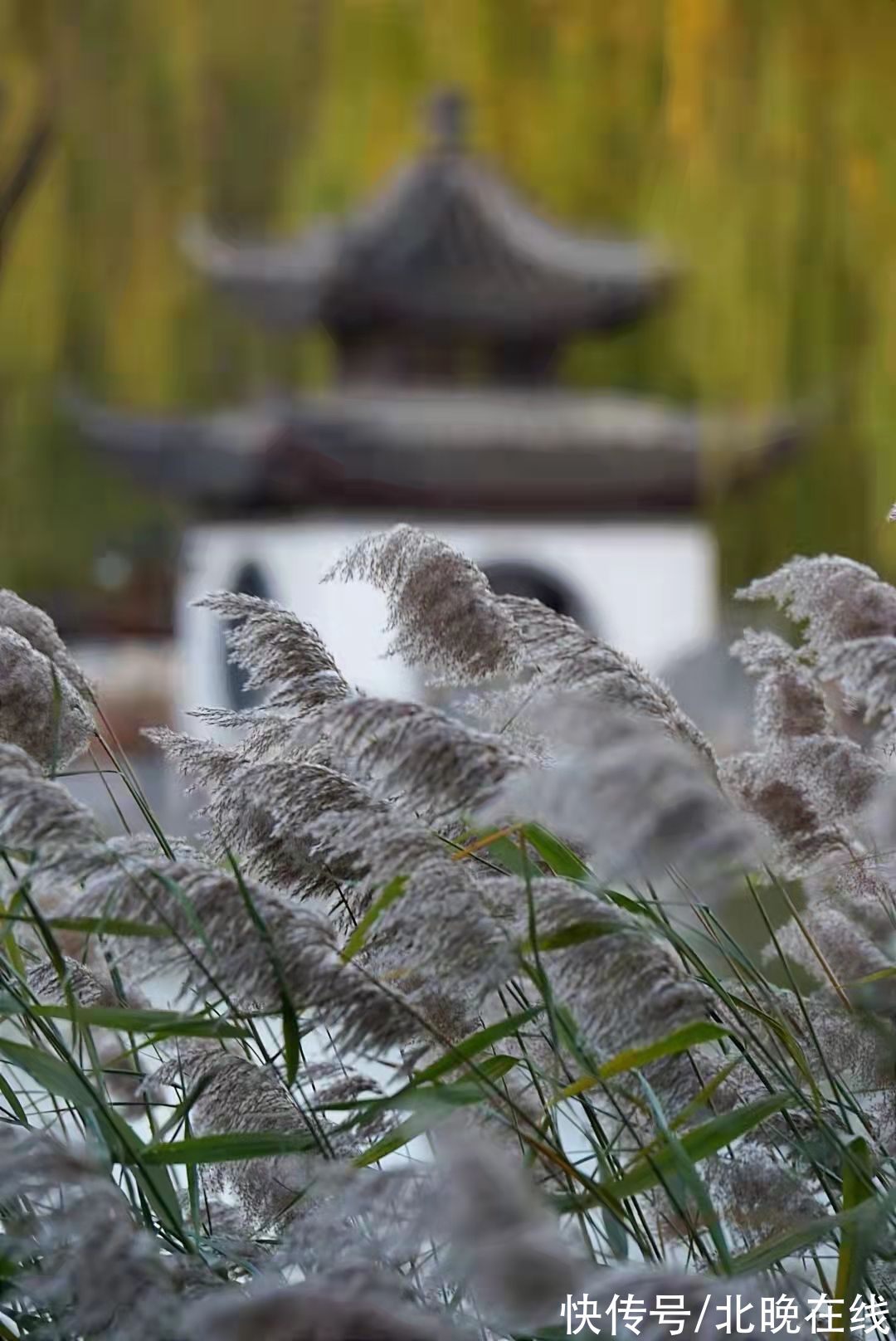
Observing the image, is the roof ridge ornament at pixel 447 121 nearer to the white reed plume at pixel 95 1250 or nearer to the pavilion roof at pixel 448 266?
the pavilion roof at pixel 448 266

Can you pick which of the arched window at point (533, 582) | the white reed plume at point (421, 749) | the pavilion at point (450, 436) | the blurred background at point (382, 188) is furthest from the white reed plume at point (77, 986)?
the arched window at point (533, 582)

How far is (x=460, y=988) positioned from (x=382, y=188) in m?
9.32

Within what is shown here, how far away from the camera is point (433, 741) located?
0.60m

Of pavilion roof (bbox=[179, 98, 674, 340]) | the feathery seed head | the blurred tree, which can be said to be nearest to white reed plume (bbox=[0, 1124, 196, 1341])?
the feathery seed head

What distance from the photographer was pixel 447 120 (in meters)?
8.94

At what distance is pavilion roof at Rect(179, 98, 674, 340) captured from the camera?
9.09 m

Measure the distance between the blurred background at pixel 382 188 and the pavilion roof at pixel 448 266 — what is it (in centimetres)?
34

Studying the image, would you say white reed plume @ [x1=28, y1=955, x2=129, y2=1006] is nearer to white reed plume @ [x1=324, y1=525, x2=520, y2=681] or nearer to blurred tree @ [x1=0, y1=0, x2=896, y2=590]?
white reed plume @ [x1=324, y1=525, x2=520, y2=681]

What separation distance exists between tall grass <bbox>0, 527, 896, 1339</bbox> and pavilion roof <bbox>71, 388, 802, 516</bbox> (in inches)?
321

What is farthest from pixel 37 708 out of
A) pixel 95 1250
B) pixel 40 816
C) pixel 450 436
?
pixel 450 436

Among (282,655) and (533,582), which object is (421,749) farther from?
(533,582)

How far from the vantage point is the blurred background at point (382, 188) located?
23.6 ft

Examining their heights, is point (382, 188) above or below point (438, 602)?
above

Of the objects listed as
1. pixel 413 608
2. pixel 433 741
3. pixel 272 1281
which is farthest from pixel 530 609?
pixel 272 1281
